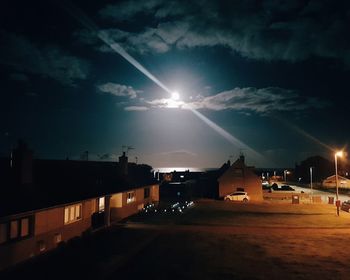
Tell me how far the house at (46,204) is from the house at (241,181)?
23.1 m

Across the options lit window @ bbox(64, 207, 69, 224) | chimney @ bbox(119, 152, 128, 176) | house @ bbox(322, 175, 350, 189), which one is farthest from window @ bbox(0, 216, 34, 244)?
house @ bbox(322, 175, 350, 189)

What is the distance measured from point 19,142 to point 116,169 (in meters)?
17.5

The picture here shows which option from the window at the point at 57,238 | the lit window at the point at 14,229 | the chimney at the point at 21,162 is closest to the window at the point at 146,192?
the window at the point at 57,238

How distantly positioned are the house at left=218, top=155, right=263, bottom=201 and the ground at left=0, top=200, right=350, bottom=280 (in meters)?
19.6

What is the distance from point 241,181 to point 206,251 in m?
33.7

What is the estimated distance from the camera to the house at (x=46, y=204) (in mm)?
17234

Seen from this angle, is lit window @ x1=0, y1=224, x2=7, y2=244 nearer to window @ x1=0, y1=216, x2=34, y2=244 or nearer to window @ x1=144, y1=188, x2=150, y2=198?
window @ x1=0, y1=216, x2=34, y2=244

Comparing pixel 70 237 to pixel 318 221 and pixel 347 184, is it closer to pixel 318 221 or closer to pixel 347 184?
pixel 318 221

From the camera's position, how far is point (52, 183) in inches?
928

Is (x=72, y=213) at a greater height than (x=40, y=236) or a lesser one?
greater

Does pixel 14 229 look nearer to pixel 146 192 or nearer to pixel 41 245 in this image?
pixel 41 245

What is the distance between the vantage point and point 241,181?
5316 centimetres

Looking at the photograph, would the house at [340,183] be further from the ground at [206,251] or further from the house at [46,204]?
the house at [46,204]

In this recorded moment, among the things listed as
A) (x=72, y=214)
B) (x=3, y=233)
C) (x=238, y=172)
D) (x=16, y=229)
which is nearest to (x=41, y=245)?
(x=16, y=229)
